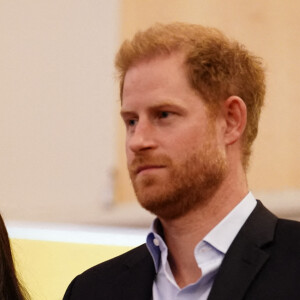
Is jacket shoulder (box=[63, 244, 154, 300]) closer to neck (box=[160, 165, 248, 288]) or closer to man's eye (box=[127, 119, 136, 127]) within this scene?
neck (box=[160, 165, 248, 288])

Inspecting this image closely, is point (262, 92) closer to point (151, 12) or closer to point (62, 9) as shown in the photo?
point (151, 12)

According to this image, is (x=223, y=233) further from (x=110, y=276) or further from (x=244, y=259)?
(x=110, y=276)

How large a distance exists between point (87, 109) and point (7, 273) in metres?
1.16

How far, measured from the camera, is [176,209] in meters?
1.43

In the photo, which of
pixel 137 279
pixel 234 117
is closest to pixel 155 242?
pixel 137 279

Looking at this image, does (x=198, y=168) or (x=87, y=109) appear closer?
(x=198, y=168)

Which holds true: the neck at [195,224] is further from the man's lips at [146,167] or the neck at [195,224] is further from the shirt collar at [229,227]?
the man's lips at [146,167]

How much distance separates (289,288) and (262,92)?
45 cm

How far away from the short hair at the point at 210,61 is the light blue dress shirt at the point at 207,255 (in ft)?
0.40

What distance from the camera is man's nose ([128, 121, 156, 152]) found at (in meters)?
Result: 1.42

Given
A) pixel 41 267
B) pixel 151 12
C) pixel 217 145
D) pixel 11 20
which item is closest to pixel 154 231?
pixel 217 145

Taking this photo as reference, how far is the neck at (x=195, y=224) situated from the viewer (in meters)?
1.44

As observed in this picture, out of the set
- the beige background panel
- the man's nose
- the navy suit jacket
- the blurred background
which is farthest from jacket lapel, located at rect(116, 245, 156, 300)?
the beige background panel

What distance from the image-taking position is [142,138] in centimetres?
143
